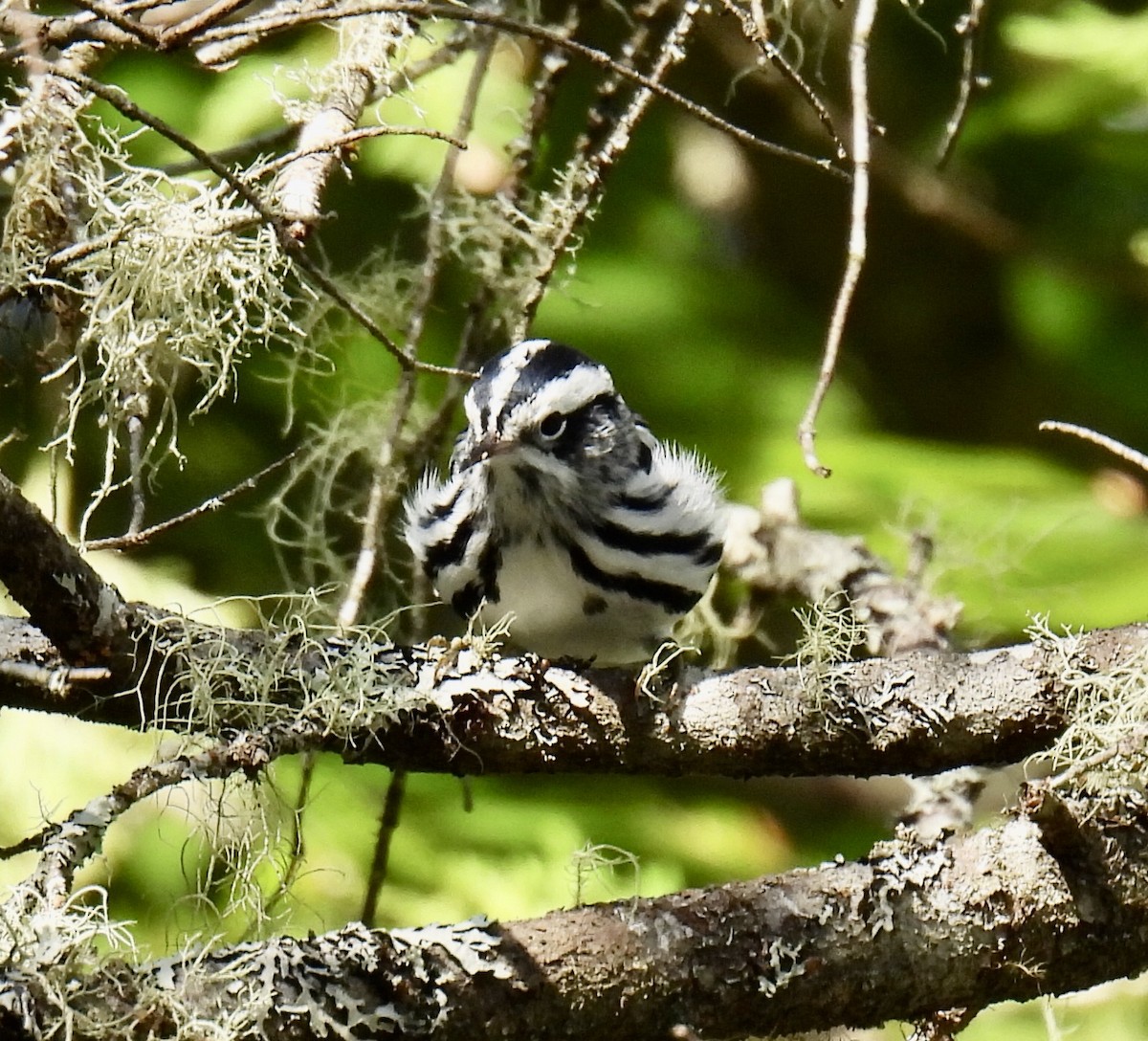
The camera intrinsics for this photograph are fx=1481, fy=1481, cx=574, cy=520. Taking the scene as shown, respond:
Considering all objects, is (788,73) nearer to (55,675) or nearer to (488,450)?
(488,450)

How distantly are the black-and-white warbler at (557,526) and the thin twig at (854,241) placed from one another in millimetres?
370

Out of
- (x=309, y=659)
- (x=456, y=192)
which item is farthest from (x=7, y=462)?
(x=309, y=659)

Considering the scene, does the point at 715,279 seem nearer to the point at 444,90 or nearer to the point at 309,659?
the point at 444,90

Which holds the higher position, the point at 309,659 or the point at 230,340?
the point at 230,340

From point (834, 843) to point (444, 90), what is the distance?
1.32 m

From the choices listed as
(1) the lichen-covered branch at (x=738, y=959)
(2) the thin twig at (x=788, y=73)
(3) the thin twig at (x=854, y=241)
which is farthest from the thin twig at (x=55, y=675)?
(2) the thin twig at (x=788, y=73)

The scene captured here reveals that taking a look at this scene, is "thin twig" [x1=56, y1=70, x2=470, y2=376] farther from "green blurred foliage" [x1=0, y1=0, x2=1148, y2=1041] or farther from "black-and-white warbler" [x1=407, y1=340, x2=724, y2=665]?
"green blurred foliage" [x1=0, y1=0, x2=1148, y2=1041]

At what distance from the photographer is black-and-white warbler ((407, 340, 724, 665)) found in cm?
168

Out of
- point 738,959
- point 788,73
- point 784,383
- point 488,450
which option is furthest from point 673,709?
point 784,383

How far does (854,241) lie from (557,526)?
52cm

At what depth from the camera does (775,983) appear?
4.08 feet

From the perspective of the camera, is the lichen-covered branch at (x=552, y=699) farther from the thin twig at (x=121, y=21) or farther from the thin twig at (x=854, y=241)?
the thin twig at (x=121, y=21)

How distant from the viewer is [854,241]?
1.33 metres

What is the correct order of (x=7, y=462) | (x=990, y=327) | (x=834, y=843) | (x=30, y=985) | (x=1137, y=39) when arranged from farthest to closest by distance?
(x=990, y=327) → (x=834, y=843) → (x=1137, y=39) → (x=7, y=462) → (x=30, y=985)
